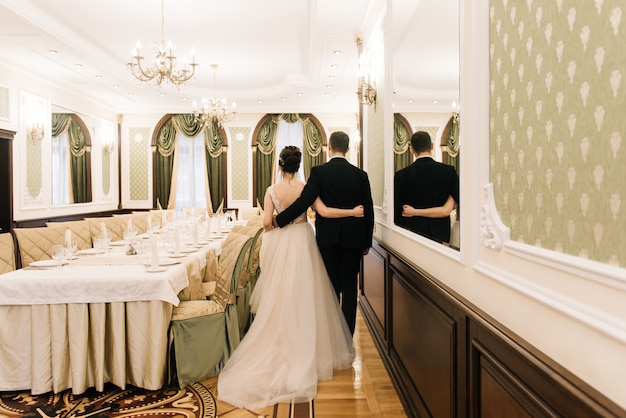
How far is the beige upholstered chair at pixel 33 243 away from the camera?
441 cm

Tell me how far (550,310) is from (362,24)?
4581 mm

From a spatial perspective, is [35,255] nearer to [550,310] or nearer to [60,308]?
[60,308]

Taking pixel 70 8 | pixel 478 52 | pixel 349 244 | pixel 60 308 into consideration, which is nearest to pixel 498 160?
pixel 478 52

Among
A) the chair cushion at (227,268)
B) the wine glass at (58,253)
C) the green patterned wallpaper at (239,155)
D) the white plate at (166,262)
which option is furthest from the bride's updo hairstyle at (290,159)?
the green patterned wallpaper at (239,155)

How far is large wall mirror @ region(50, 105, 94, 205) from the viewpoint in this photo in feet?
28.6

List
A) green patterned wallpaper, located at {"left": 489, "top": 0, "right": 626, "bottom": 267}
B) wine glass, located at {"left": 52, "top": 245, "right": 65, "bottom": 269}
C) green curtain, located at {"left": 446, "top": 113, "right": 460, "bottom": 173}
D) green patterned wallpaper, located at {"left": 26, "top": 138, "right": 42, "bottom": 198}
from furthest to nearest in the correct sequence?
green patterned wallpaper, located at {"left": 26, "top": 138, "right": 42, "bottom": 198}, wine glass, located at {"left": 52, "top": 245, "right": 65, "bottom": 269}, green curtain, located at {"left": 446, "top": 113, "right": 460, "bottom": 173}, green patterned wallpaper, located at {"left": 489, "top": 0, "right": 626, "bottom": 267}

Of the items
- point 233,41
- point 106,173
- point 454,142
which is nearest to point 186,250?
point 454,142

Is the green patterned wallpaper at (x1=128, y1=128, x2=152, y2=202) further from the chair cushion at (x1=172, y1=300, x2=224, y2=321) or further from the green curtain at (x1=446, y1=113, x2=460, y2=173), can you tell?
the green curtain at (x1=446, y1=113, x2=460, y2=173)

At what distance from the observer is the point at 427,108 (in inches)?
94.2

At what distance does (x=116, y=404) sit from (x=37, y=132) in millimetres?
5705

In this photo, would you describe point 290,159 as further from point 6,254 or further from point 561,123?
point 561,123

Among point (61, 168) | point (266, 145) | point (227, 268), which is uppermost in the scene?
point (266, 145)

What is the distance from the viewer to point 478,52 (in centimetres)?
169

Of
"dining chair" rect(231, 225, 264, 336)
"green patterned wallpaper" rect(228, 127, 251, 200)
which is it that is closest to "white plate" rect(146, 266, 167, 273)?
"dining chair" rect(231, 225, 264, 336)
